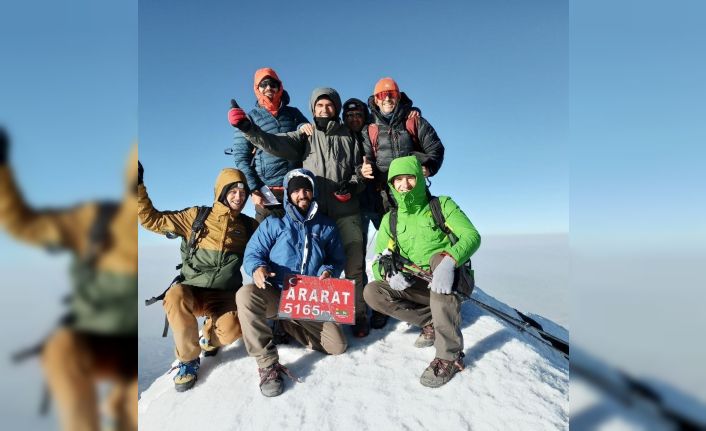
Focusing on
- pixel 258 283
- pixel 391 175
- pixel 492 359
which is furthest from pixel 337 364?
pixel 391 175

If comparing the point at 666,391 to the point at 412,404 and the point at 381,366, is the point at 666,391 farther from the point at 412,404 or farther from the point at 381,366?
the point at 381,366

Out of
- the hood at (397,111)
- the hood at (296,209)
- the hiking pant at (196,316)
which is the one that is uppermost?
the hood at (397,111)

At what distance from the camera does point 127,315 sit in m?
0.92

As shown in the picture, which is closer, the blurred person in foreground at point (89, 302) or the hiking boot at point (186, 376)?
the blurred person in foreground at point (89, 302)

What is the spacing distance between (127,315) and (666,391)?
56.0 inches

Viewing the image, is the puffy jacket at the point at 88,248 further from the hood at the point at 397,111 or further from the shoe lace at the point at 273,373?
the hood at the point at 397,111

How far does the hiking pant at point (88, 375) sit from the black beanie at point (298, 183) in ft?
12.4

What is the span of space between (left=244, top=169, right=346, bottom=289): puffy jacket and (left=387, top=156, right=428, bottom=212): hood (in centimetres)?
106

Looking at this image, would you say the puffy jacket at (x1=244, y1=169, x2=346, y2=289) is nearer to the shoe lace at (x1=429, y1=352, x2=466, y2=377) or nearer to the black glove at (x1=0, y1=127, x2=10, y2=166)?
the shoe lace at (x1=429, y1=352, x2=466, y2=377)

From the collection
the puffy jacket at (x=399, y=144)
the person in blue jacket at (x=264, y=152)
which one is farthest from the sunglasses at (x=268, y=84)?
the puffy jacket at (x=399, y=144)

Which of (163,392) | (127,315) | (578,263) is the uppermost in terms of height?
(578,263)

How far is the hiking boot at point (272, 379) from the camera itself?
3.96 m

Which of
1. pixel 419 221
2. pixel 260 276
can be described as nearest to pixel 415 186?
pixel 419 221

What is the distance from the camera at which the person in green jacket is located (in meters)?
4.12
